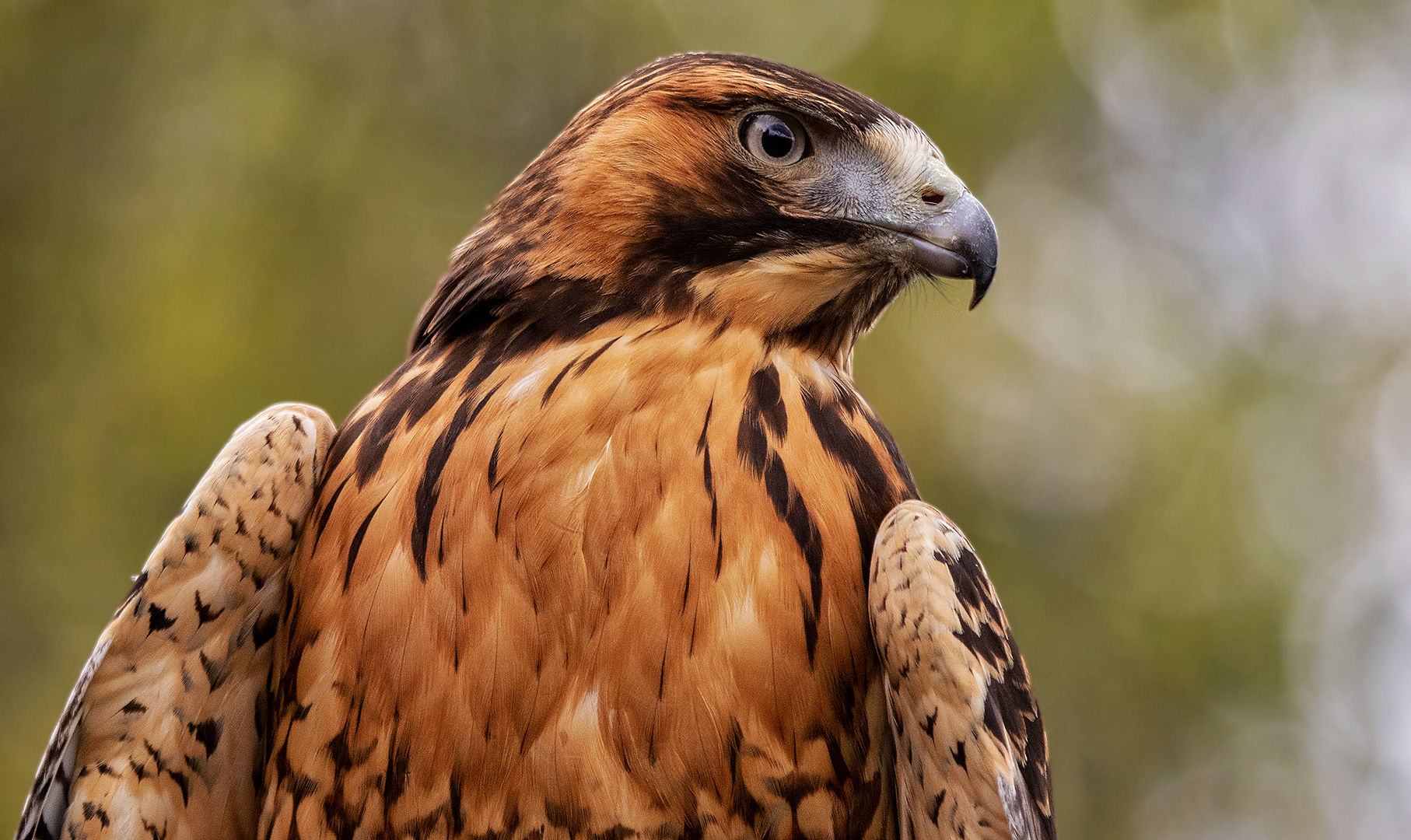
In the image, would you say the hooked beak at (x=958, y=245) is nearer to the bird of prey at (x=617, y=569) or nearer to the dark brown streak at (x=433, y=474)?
the bird of prey at (x=617, y=569)

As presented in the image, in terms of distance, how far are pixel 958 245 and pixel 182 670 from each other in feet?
6.41

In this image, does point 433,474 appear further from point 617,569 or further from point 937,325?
point 937,325

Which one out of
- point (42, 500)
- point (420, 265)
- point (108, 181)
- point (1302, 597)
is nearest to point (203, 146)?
point (108, 181)

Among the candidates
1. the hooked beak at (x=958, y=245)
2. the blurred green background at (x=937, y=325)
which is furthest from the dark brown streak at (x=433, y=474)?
the blurred green background at (x=937, y=325)

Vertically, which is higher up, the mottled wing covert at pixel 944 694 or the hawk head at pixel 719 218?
the hawk head at pixel 719 218

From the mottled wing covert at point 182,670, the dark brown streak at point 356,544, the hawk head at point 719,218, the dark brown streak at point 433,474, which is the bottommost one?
the mottled wing covert at point 182,670

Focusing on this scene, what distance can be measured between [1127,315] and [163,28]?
24.1ft

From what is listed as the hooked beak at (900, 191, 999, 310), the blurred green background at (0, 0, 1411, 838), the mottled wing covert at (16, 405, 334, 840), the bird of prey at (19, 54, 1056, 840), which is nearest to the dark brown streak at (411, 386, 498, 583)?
the bird of prey at (19, 54, 1056, 840)

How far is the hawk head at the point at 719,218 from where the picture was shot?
9.37 feet

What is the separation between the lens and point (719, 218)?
2.92m

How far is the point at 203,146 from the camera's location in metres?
7.65

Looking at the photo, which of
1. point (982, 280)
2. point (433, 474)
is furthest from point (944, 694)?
point (433, 474)

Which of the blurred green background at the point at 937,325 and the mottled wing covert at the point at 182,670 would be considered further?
the blurred green background at the point at 937,325

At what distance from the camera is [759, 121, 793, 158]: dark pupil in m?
2.96
